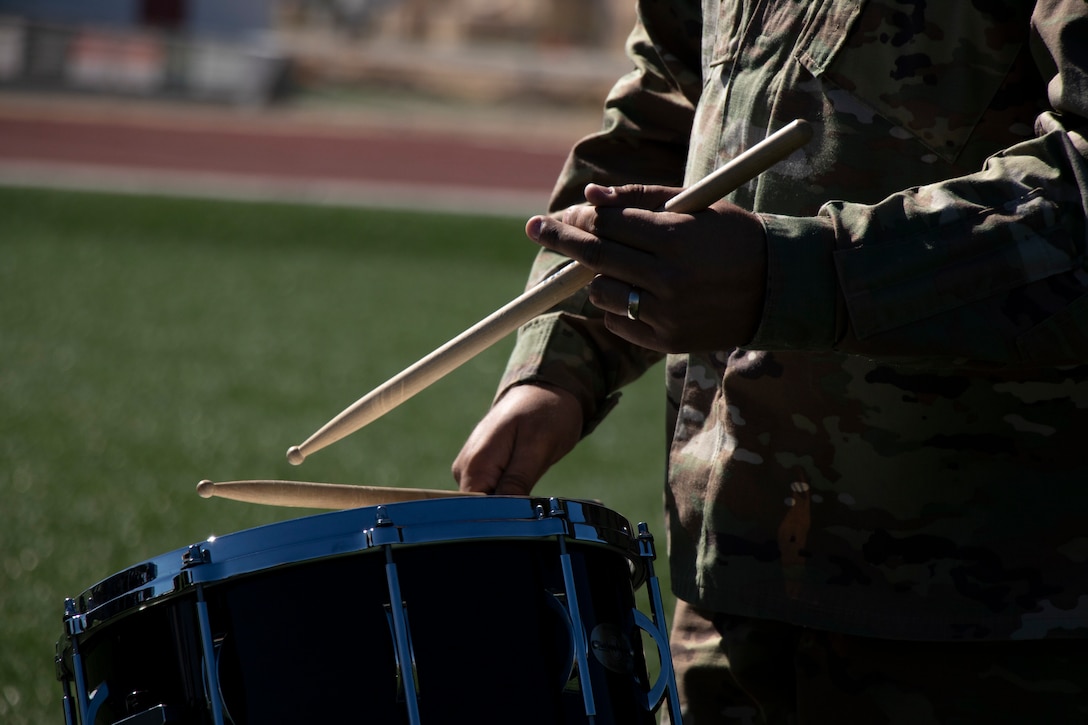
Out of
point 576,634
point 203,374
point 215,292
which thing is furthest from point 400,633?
point 215,292

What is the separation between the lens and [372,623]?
128cm

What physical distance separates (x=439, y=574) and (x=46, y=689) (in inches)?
95.6

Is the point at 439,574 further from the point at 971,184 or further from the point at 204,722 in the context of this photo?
the point at 971,184

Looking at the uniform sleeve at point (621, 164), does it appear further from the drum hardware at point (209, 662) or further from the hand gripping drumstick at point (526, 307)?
the drum hardware at point (209, 662)

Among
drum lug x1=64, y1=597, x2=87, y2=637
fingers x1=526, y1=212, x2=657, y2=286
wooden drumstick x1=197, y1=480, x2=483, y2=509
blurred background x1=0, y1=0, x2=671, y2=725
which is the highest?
blurred background x1=0, y1=0, x2=671, y2=725

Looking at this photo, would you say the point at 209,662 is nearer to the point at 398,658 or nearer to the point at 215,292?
the point at 398,658

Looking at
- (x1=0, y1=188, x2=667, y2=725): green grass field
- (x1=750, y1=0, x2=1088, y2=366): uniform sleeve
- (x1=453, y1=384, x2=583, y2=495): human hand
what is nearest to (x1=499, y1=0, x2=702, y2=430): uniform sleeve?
(x1=453, y1=384, x2=583, y2=495): human hand

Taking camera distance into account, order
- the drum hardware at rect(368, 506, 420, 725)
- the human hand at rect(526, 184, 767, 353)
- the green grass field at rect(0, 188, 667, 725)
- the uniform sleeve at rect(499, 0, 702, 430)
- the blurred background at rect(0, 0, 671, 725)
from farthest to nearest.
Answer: the blurred background at rect(0, 0, 671, 725) < the green grass field at rect(0, 188, 667, 725) < the uniform sleeve at rect(499, 0, 702, 430) < the drum hardware at rect(368, 506, 420, 725) < the human hand at rect(526, 184, 767, 353)

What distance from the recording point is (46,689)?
334 cm

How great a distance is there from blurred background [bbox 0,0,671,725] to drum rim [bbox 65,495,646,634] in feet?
0.14

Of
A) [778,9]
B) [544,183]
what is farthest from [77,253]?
[778,9]

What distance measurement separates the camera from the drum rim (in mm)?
1278

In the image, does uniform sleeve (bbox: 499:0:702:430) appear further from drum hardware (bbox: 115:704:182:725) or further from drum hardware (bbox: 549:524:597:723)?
drum hardware (bbox: 115:704:182:725)

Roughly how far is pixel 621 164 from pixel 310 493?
0.71 m
